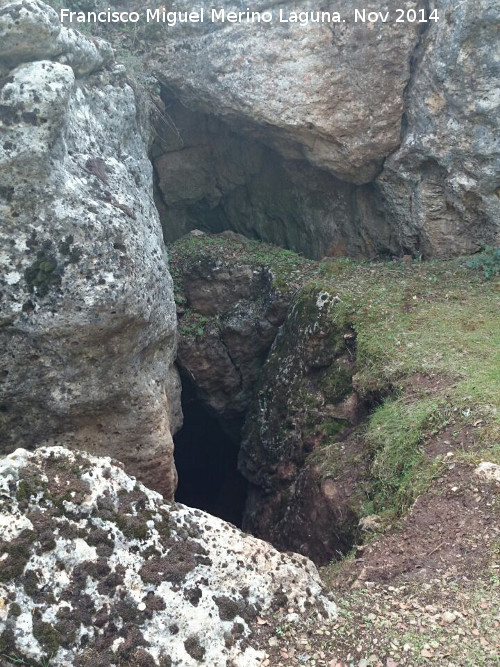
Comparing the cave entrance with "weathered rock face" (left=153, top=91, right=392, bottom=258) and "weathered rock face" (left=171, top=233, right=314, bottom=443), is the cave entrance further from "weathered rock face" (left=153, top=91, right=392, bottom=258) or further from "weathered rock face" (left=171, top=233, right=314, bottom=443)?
"weathered rock face" (left=153, top=91, right=392, bottom=258)

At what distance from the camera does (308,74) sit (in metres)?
9.65

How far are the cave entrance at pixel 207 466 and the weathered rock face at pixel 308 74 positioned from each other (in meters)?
5.12

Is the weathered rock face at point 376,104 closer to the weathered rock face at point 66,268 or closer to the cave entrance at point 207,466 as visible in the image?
the weathered rock face at point 66,268

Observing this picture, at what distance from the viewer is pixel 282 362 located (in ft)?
31.1

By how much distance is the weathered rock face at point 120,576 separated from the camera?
379 centimetres

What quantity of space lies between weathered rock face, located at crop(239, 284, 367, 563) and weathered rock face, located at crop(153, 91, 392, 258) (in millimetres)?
2515

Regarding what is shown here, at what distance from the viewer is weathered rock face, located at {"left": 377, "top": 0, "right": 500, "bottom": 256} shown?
8.98m

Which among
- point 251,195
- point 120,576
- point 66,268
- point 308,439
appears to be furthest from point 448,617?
point 251,195

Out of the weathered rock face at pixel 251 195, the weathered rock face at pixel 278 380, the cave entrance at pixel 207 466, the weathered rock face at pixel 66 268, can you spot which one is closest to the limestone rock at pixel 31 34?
the weathered rock face at pixel 66 268

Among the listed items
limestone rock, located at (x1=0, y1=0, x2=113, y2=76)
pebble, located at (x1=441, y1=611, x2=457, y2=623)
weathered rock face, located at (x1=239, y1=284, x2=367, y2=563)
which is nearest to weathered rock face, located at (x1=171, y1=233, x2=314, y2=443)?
weathered rock face, located at (x1=239, y1=284, x2=367, y2=563)

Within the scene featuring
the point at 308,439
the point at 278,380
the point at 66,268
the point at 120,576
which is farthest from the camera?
the point at 278,380

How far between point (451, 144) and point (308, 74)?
7.80 feet

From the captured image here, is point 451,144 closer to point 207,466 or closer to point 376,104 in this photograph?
point 376,104

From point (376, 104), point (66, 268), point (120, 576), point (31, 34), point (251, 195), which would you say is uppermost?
point (31, 34)
